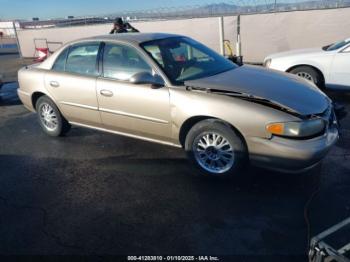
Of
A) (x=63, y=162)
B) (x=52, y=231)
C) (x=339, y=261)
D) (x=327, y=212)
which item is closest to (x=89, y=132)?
(x=63, y=162)

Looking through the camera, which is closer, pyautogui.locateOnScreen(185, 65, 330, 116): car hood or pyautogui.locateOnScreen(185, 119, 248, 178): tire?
pyautogui.locateOnScreen(185, 65, 330, 116): car hood

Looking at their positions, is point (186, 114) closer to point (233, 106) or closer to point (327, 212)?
point (233, 106)

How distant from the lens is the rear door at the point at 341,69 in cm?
666

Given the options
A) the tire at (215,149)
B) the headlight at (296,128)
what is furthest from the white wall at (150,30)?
the headlight at (296,128)

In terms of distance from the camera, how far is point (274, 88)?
3.79m

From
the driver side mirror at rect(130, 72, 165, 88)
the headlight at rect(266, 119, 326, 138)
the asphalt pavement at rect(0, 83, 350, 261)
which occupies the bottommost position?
the asphalt pavement at rect(0, 83, 350, 261)

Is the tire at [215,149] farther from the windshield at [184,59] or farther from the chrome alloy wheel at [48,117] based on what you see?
the chrome alloy wheel at [48,117]

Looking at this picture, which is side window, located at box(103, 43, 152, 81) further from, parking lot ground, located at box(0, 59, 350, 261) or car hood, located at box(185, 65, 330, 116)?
parking lot ground, located at box(0, 59, 350, 261)

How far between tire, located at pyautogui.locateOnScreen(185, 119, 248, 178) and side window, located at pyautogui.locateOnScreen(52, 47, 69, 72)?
2.32 metres

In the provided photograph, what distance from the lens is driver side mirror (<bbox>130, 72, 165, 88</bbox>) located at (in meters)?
4.02

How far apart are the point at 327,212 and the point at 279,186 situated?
61 centimetres

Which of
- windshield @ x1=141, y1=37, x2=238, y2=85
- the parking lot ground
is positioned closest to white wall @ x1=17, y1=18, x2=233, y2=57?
windshield @ x1=141, y1=37, x2=238, y2=85

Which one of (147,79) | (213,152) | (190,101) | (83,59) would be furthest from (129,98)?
(213,152)

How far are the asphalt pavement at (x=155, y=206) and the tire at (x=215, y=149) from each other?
0.50 ft
